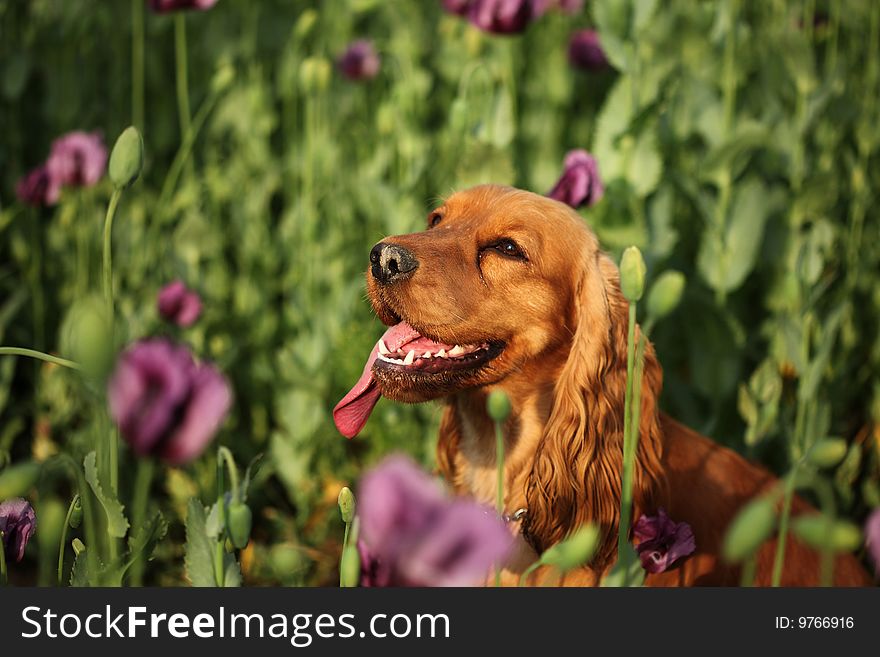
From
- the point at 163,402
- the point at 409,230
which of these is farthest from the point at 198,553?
the point at 409,230

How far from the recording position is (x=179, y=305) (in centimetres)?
272

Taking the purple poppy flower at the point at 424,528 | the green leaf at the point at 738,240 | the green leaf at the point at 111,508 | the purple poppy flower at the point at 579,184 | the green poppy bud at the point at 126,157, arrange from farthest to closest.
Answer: the green leaf at the point at 738,240 → the purple poppy flower at the point at 579,184 → the green poppy bud at the point at 126,157 → the green leaf at the point at 111,508 → the purple poppy flower at the point at 424,528

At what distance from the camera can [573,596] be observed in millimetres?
1192

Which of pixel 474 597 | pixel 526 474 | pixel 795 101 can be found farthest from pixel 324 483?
pixel 795 101

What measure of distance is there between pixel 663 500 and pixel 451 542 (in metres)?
1.15

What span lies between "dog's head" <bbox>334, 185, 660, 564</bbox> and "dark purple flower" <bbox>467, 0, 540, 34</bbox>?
0.83m

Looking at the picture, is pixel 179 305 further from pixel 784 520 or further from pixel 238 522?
pixel 784 520

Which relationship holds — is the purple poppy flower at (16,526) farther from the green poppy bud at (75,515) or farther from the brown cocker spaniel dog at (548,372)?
the brown cocker spaniel dog at (548,372)

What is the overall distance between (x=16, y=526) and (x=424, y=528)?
75 cm

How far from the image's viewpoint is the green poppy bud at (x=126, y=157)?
1.38 m

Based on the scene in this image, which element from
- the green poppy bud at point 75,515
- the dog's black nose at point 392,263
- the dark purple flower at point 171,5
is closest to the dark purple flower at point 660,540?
the dog's black nose at point 392,263

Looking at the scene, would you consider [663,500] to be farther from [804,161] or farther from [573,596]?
[804,161]

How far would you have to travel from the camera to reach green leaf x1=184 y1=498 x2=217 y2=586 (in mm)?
1279

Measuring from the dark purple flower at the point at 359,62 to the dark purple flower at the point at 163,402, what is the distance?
2691 mm
